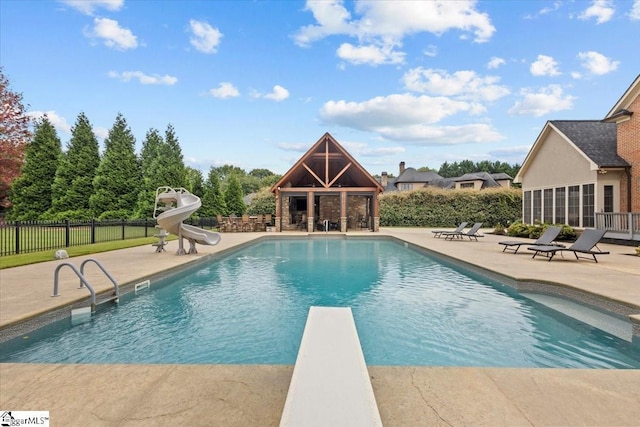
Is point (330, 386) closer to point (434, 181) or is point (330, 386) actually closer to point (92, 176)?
point (92, 176)

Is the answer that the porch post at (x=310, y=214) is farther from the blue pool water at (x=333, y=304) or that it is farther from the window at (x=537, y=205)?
the window at (x=537, y=205)

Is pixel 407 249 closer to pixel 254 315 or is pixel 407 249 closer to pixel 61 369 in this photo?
pixel 254 315

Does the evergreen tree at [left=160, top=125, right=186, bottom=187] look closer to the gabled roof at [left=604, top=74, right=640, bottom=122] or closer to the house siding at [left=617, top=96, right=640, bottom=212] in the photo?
the gabled roof at [left=604, top=74, right=640, bottom=122]

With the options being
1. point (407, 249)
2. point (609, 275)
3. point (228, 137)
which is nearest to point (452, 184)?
point (228, 137)

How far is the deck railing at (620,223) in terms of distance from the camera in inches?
498

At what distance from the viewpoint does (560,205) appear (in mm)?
16625

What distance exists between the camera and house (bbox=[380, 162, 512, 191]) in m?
46.0

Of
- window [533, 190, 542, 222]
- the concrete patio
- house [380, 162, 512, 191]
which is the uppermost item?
house [380, 162, 512, 191]

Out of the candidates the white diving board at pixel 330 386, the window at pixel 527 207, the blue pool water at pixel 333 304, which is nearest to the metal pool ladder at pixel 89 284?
the blue pool water at pixel 333 304

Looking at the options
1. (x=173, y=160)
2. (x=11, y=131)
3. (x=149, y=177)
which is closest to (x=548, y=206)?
(x=173, y=160)

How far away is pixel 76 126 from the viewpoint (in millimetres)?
27375

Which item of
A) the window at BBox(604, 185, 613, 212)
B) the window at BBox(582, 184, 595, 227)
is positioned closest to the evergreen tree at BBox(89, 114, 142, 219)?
the window at BBox(582, 184, 595, 227)

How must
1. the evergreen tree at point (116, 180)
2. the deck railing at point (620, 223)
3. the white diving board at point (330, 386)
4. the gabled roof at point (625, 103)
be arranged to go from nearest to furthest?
the white diving board at point (330, 386)
the deck railing at point (620, 223)
the gabled roof at point (625, 103)
the evergreen tree at point (116, 180)

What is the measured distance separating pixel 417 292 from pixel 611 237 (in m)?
12.2
